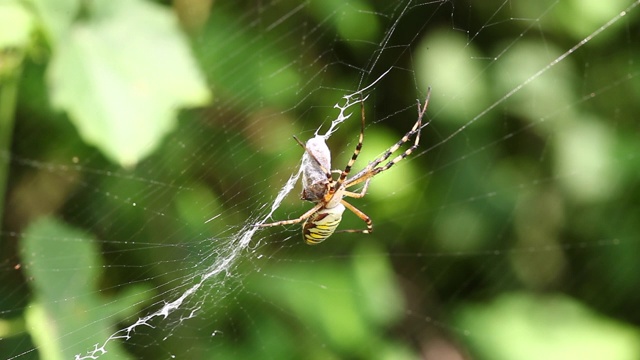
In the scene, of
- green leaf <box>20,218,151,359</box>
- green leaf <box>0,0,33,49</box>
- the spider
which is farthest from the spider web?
green leaf <box>0,0,33,49</box>

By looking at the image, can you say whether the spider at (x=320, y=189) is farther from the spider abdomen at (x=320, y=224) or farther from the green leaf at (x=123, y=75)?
the green leaf at (x=123, y=75)

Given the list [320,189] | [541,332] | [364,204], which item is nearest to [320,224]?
[320,189]

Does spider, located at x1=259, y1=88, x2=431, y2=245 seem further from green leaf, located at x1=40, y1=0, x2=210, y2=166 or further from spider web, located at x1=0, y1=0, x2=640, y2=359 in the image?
green leaf, located at x1=40, y1=0, x2=210, y2=166

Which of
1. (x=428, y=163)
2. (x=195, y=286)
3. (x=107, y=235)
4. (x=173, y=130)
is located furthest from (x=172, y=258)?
(x=428, y=163)

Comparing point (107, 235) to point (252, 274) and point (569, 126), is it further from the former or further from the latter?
point (569, 126)

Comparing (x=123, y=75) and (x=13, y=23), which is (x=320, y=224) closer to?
(x=123, y=75)
